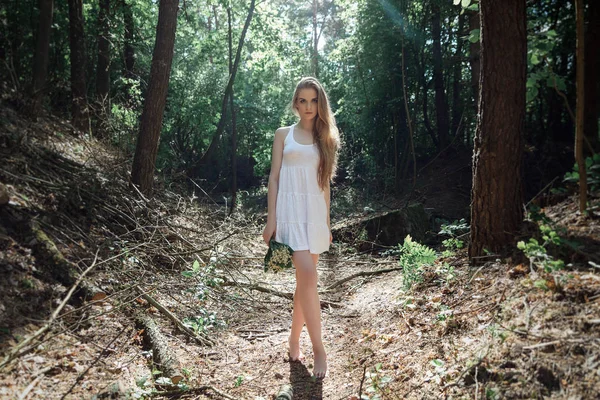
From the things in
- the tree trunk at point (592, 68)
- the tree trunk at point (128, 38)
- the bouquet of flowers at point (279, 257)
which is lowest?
the bouquet of flowers at point (279, 257)

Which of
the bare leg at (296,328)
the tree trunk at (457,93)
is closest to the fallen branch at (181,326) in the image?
the bare leg at (296,328)

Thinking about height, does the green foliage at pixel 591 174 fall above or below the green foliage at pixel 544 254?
above

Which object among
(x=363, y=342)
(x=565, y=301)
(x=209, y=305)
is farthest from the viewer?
(x=209, y=305)

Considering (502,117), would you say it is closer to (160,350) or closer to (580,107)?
(580,107)

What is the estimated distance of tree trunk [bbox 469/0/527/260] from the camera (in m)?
3.98

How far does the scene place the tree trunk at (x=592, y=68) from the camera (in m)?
5.84

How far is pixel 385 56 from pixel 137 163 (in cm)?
1002

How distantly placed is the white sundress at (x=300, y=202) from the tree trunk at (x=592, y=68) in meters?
4.10

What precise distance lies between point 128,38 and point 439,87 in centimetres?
999

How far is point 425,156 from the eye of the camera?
15688mm

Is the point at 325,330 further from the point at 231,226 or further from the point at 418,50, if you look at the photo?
the point at 418,50

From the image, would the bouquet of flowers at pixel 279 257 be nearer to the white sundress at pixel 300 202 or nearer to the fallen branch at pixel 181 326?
the white sundress at pixel 300 202

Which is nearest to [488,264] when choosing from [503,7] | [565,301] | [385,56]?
[565,301]

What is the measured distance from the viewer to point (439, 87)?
587 inches
